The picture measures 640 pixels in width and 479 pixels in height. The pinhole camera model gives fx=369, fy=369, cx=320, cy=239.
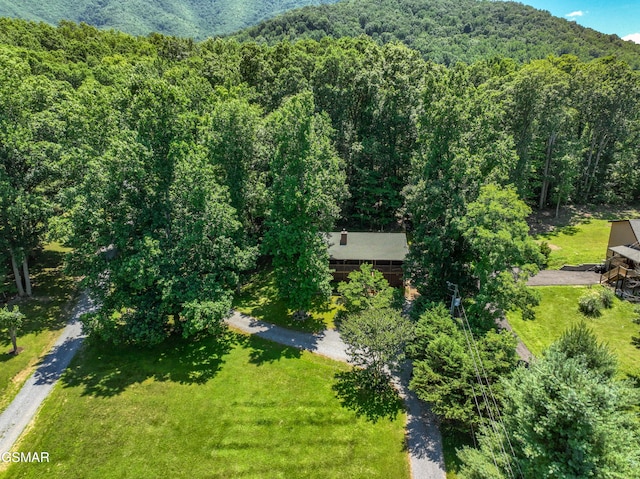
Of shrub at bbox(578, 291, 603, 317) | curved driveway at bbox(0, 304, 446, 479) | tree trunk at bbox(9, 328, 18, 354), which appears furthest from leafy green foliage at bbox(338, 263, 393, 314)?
tree trunk at bbox(9, 328, 18, 354)

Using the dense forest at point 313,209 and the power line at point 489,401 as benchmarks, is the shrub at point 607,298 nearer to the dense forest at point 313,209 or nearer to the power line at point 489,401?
the dense forest at point 313,209

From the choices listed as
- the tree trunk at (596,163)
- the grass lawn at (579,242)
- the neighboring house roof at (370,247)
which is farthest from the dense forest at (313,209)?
the tree trunk at (596,163)

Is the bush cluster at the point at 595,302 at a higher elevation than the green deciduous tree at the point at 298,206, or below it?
below

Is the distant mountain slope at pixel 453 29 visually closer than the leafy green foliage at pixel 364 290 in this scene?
No

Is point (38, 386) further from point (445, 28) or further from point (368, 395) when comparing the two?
point (445, 28)

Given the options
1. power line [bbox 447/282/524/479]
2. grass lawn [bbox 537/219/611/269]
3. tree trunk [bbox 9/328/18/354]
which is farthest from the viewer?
grass lawn [bbox 537/219/611/269]

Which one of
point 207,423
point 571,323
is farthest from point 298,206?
point 571,323

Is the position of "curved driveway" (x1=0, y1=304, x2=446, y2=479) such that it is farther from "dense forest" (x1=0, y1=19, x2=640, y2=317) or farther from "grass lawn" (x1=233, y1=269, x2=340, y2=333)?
"dense forest" (x1=0, y1=19, x2=640, y2=317)
